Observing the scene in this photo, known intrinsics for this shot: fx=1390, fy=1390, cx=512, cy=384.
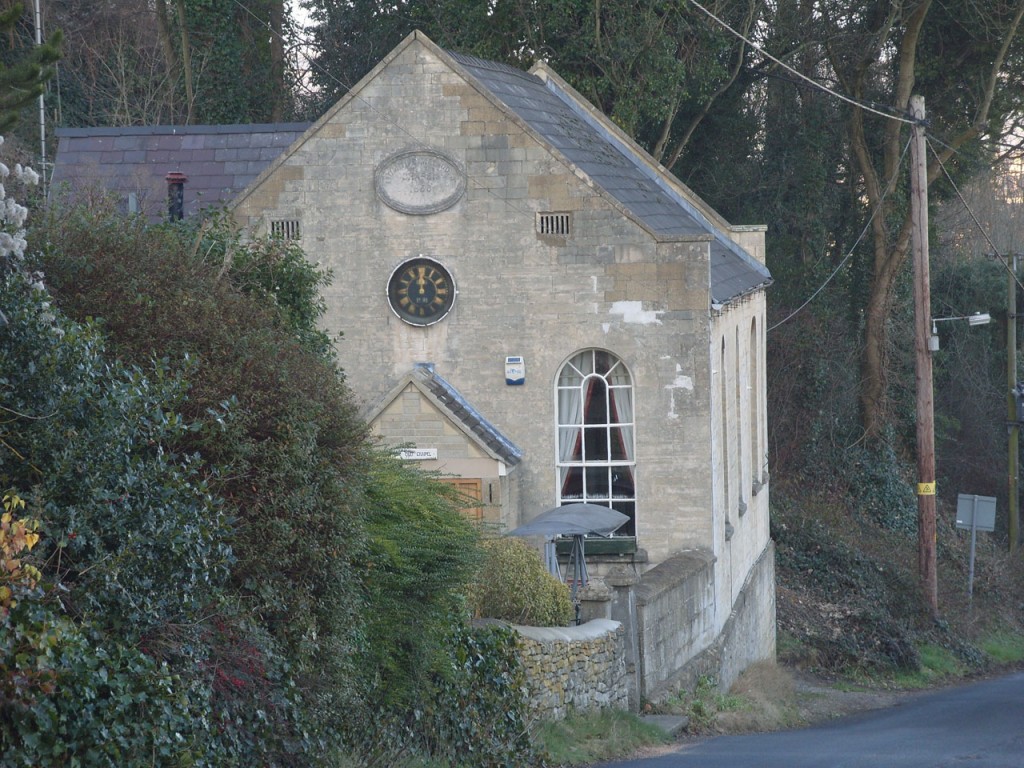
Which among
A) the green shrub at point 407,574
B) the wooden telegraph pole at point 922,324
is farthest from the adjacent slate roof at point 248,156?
the green shrub at point 407,574

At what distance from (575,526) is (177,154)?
1131cm

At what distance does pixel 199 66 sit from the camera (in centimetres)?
3572

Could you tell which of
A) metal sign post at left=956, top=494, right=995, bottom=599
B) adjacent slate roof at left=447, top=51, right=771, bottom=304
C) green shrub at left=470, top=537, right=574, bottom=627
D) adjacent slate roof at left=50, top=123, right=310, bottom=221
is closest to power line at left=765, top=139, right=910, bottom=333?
metal sign post at left=956, top=494, right=995, bottom=599

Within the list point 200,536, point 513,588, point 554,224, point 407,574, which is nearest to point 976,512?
point 554,224

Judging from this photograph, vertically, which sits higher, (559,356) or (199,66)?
(199,66)

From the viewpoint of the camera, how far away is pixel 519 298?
18.8 m

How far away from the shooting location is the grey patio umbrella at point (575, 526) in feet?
48.6

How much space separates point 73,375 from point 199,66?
3033 cm

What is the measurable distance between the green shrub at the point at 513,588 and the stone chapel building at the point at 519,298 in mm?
4081

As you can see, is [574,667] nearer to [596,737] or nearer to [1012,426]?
[596,737]

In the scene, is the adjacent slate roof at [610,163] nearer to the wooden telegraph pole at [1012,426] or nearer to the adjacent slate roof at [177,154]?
the adjacent slate roof at [177,154]

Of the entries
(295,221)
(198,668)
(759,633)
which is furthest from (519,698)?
(759,633)

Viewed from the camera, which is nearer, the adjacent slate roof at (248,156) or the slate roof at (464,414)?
the slate roof at (464,414)

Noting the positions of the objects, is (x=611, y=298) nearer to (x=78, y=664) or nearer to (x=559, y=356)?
(x=559, y=356)
